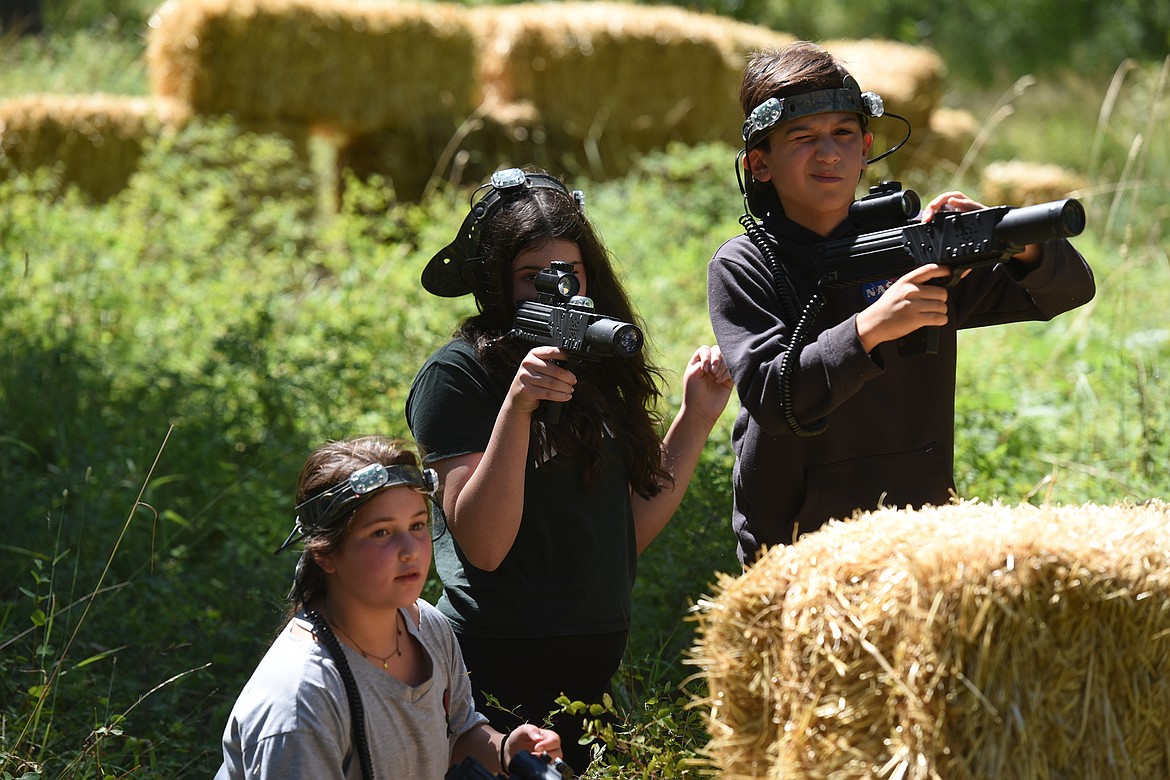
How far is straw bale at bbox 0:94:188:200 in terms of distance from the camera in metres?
9.44

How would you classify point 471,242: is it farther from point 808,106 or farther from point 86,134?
point 86,134

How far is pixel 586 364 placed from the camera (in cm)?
302

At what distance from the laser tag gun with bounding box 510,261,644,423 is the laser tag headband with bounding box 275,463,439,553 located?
0.39 metres

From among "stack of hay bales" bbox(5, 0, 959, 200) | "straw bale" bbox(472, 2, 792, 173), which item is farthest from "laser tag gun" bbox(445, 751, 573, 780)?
"straw bale" bbox(472, 2, 792, 173)

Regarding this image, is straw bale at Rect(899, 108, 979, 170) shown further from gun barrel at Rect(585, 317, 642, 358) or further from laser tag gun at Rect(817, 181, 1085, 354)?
gun barrel at Rect(585, 317, 642, 358)

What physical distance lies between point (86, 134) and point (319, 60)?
201 cm

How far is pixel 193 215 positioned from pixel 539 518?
248 inches

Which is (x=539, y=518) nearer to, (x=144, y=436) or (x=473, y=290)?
(x=473, y=290)

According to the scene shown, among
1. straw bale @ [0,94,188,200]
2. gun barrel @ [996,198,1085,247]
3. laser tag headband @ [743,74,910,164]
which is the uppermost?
straw bale @ [0,94,188,200]

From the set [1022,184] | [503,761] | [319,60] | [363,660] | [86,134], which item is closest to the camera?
[363,660]

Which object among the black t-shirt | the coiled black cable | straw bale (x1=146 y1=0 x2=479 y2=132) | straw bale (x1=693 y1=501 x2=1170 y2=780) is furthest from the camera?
straw bale (x1=146 y1=0 x2=479 y2=132)

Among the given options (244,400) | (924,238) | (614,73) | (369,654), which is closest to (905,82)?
(614,73)

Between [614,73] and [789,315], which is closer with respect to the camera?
[789,315]

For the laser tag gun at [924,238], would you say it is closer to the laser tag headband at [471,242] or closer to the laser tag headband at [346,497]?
the laser tag headband at [471,242]
